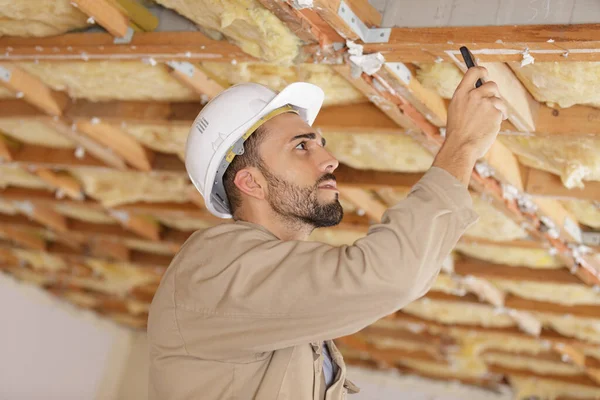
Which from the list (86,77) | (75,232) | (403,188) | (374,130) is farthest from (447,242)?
(75,232)

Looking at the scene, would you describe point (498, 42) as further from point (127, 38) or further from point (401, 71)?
point (127, 38)

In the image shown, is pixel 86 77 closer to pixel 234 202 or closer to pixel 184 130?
pixel 184 130

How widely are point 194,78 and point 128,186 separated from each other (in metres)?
1.73

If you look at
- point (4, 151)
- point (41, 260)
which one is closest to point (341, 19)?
point (4, 151)

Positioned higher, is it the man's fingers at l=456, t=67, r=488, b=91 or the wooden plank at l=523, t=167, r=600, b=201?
the wooden plank at l=523, t=167, r=600, b=201

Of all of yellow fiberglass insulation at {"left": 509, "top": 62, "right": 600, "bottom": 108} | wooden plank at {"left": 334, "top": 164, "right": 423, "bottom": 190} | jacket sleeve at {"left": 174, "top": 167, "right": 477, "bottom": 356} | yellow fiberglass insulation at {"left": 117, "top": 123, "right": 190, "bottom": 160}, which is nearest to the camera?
jacket sleeve at {"left": 174, "top": 167, "right": 477, "bottom": 356}

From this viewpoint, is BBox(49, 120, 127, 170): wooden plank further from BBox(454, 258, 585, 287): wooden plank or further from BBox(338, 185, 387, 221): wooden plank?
BBox(454, 258, 585, 287): wooden plank

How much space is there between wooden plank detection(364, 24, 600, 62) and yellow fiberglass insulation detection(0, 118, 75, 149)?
7.70 feet

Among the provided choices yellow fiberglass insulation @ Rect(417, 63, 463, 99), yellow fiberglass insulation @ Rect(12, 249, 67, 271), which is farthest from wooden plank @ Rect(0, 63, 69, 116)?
yellow fiberglass insulation @ Rect(12, 249, 67, 271)

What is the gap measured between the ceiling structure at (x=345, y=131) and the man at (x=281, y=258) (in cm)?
62

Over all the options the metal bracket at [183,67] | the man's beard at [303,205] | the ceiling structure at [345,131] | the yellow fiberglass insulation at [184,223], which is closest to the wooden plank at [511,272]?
the ceiling structure at [345,131]

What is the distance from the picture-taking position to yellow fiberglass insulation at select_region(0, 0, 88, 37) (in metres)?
2.76

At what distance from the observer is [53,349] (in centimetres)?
761

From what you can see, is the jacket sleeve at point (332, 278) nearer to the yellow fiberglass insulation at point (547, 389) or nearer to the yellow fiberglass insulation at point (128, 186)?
the yellow fiberglass insulation at point (128, 186)
